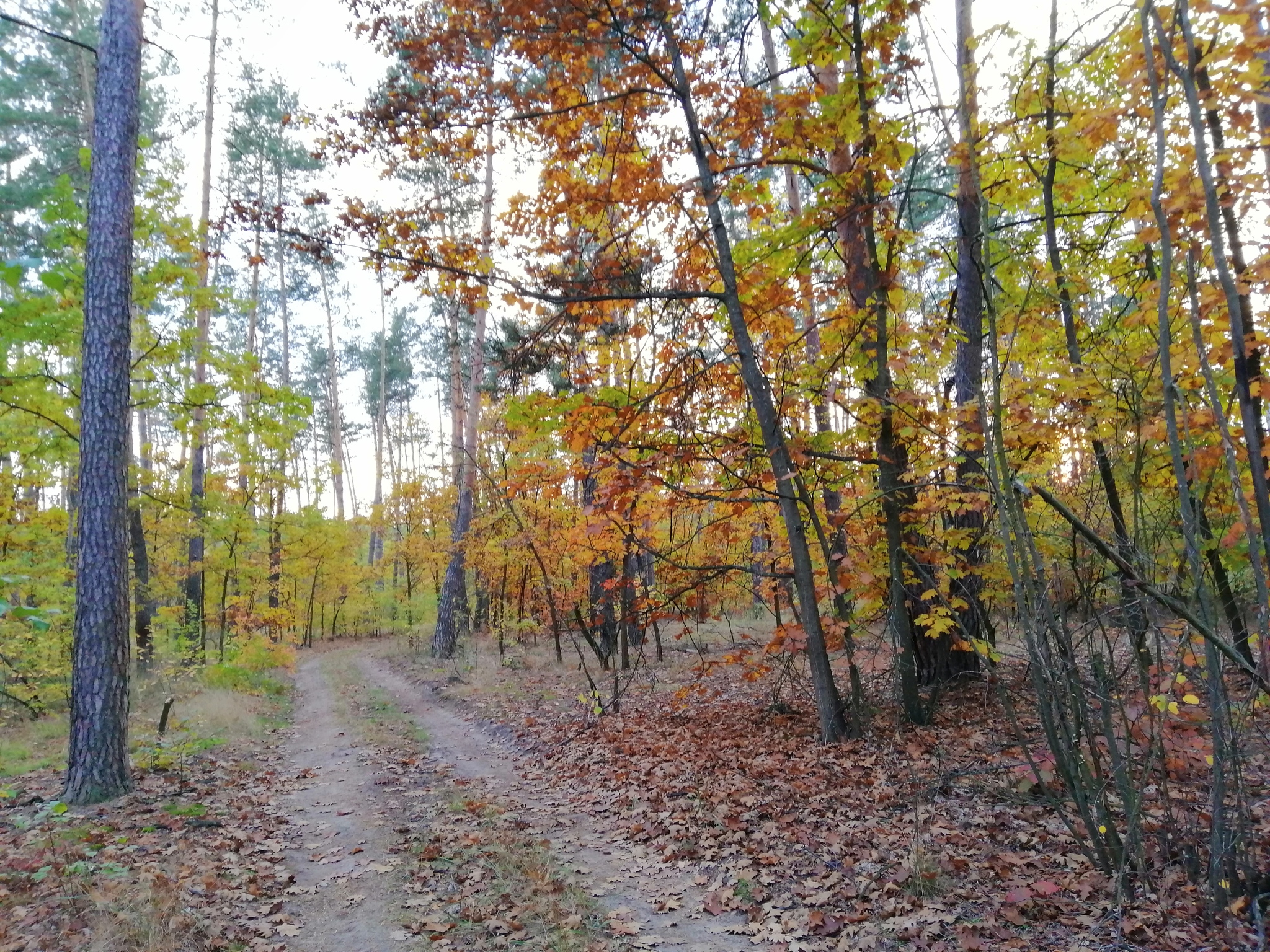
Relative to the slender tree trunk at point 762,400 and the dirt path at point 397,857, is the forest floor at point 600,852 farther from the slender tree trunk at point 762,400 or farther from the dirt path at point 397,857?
the slender tree trunk at point 762,400

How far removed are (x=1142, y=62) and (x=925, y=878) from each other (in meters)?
4.82

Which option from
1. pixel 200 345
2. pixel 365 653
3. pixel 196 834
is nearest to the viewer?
pixel 196 834

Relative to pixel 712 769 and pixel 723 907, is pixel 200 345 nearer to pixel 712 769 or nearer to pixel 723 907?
pixel 712 769

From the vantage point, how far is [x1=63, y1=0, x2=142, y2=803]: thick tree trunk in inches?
248

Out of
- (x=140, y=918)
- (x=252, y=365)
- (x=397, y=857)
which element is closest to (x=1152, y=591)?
(x=397, y=857)

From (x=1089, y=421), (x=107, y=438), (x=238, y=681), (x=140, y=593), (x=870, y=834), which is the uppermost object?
(x=107, y=438)

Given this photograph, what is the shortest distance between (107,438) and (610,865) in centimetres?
587

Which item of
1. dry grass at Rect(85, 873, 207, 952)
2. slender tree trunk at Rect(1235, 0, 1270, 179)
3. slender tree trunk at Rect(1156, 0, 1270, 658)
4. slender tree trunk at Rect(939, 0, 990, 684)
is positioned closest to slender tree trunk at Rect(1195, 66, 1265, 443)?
slender tree trunk at Rect(1235, 0, 1270, 179)

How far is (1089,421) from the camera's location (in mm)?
5375

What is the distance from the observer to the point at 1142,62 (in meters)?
→ 3.89

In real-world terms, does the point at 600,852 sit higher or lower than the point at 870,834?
lower

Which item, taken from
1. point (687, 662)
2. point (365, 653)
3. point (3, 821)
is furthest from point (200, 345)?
point (365, 653)

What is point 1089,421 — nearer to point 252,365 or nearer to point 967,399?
point 967,399

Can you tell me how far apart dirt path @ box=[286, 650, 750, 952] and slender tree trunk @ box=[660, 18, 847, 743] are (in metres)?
2.57
